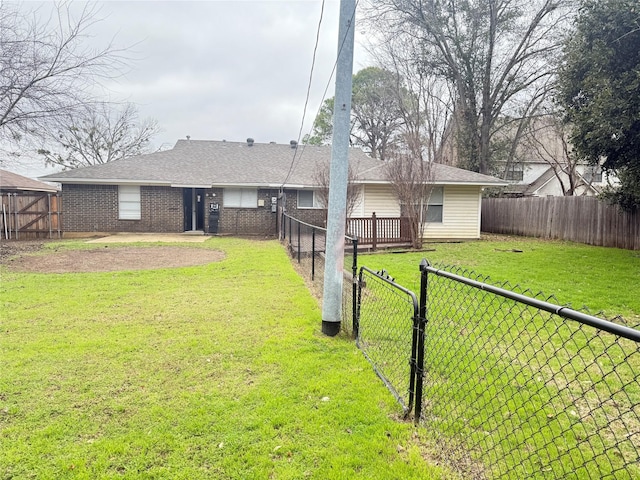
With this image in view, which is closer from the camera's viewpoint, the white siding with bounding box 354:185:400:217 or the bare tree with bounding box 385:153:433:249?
the bare tree with bounding box 385:153:433:249

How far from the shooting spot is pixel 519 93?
72.7 ft

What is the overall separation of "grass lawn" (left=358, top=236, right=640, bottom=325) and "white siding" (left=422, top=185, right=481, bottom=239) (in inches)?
76.9

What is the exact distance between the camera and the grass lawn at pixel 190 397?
7.59ft

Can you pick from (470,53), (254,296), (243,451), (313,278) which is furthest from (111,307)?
(470,53)

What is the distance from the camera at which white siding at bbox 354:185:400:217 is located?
15.5 metres

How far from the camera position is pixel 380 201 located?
51.4 feet

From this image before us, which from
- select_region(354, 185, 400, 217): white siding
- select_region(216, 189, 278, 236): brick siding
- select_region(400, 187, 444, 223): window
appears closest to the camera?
select_region(354, 185, 400, 217): white siding

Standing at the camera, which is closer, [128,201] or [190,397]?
[190,397]

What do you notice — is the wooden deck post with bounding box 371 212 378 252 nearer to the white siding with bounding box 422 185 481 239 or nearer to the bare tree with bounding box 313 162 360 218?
the bare tree with bounding box 313 162 360 218

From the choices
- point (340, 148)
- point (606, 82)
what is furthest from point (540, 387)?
point (606, 82)

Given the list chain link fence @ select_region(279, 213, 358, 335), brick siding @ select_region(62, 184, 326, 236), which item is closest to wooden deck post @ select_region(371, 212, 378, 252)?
chain link fence @ select_region(279, 213, 358, 335)

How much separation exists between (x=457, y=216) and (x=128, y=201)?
537 inches

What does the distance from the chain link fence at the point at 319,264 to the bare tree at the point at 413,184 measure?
3129mm

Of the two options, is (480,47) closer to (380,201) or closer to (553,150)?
(380,201)
